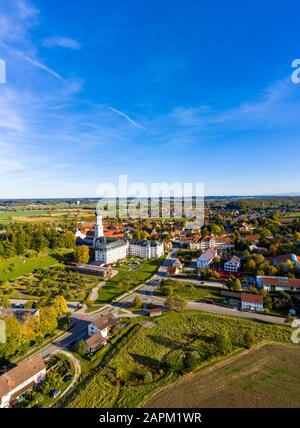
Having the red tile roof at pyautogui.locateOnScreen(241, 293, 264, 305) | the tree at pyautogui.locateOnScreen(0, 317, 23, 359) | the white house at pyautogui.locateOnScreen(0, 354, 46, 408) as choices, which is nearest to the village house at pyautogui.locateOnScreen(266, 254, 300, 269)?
the red tile roof at pyautogui.locateOnScreen(241, 293, 264, 305)

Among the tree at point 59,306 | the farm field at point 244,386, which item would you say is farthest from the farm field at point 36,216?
the farm field at point 244,386

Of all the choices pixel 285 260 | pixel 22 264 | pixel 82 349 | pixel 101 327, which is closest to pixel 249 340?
pixel 101 327

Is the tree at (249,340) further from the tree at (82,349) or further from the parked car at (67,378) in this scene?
the parked car at (67,378)

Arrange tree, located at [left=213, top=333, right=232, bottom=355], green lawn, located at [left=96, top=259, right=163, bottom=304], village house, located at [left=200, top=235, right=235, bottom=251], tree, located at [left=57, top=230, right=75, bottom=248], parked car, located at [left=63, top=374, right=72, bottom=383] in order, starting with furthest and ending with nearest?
tree, located at [left=57, top=230, right=75, bottom=248] → village house, located at [left=200, top=235, right=235, bottom=251] → green lawn, located at [left=96, top=259, right=163, bottom=304] → tree, located at [left=213, top=333, right=232, bottom=355] → parked car, located at [left=63, top=374, right=72, bottom=383]

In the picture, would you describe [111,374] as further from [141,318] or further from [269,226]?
[269,226]

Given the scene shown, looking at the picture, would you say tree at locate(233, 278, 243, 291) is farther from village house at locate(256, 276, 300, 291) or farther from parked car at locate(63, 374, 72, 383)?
parked car at locate(63, 374, 72, 383)
